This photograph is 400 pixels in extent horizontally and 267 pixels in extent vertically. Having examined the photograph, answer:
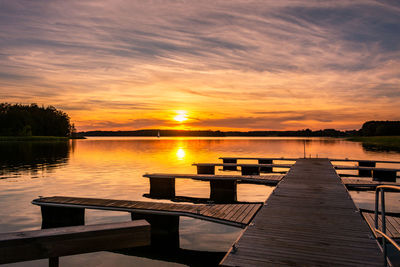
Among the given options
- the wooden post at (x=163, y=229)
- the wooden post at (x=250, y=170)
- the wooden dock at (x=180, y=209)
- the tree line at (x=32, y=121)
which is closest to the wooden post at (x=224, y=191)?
the wooden dock at (x=180, y=209)

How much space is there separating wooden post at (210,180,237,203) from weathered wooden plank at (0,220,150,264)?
15.3 m

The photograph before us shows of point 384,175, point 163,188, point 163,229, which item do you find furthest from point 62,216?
point 384,175

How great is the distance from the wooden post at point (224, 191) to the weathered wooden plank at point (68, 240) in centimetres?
1532

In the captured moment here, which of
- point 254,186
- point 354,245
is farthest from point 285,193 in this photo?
point 254,186

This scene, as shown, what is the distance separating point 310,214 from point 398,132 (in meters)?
173

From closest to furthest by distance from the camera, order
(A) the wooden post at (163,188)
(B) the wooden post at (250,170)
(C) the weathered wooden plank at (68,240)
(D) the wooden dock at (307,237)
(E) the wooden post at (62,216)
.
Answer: (C) the weathered wooden plank at (68,240)
(D) the wooden dock at (307,237)
(E) the wooden post at (62,216)
(A) the wooden post at (163,188)
(B) the wooden post at (250,170)

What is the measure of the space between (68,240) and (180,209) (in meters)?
7.71

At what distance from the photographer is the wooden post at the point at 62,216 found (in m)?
12.5

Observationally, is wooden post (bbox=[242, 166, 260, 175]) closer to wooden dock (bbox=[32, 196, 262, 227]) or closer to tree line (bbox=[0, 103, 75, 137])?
wooden dock (bbox=[32, 196, 262, 227])

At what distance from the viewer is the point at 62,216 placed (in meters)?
12.6

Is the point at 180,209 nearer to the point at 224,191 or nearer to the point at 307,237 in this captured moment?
the point at 307,237

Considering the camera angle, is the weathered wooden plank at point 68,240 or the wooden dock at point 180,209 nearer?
the weathered wooden plank at point 68,240

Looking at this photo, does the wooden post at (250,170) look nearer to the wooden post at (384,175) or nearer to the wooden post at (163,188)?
the wooden post at (384,175)

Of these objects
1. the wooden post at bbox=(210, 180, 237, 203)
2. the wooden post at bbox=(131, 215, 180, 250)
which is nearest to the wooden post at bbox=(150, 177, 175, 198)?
the wooden post at bbox=(210, 180, 237, 203)
